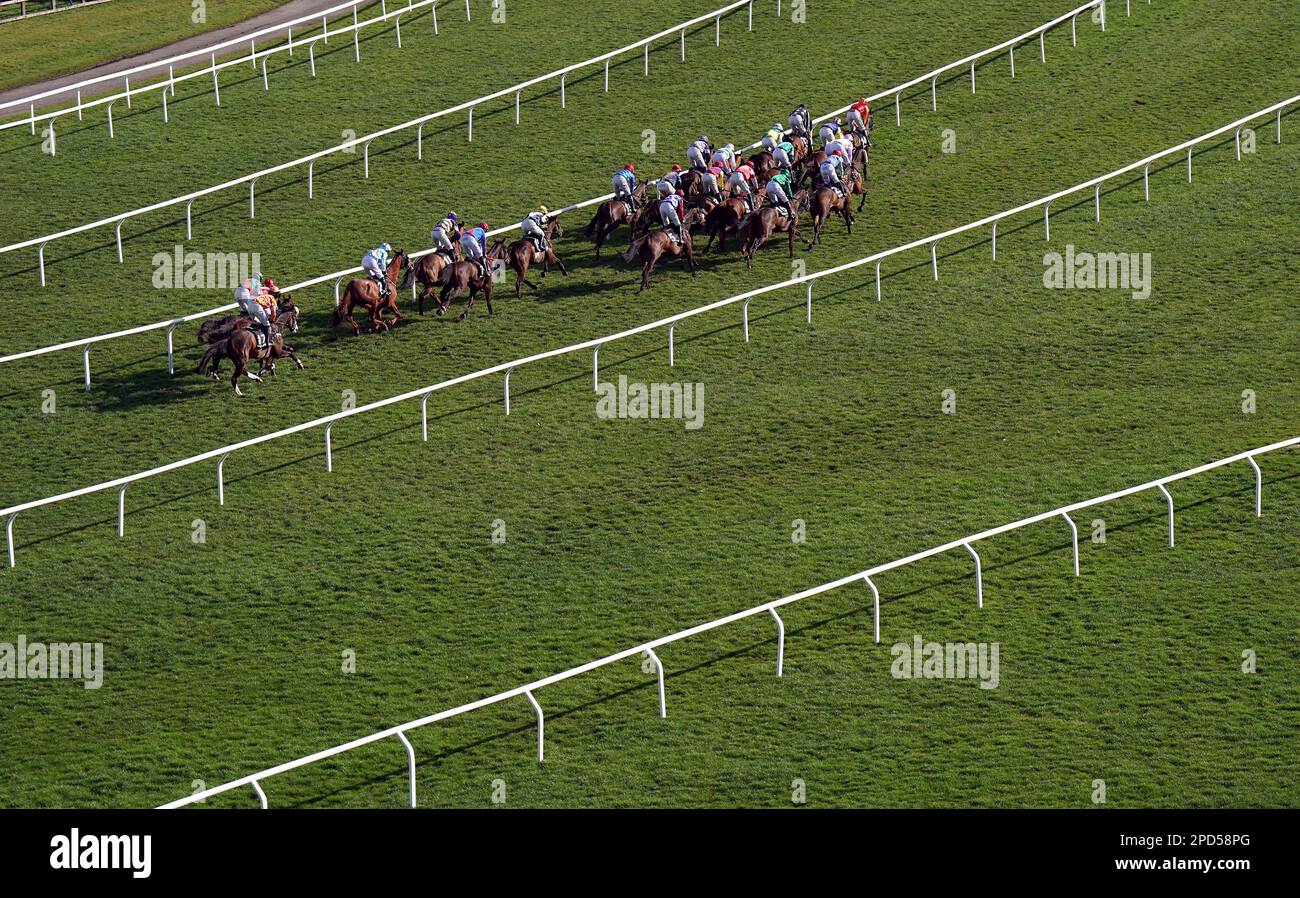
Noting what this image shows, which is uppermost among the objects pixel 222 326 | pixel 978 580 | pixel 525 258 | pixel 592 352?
pixel 525 258

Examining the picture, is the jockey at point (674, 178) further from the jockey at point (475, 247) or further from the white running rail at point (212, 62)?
the white running rail at point (212, 62)

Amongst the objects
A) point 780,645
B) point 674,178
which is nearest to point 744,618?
point 780,645

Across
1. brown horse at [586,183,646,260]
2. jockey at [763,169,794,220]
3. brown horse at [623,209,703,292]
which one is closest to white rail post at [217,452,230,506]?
brown horse at [623,209,703,292]

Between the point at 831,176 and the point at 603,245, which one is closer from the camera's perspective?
the point at 831,176

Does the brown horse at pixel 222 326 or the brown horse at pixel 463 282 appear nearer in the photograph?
the brown horse at pixel 222 326

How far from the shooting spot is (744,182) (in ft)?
101

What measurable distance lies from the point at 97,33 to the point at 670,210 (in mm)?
16865

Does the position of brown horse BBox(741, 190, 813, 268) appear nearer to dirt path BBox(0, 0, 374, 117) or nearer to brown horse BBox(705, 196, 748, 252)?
brown horse BBox(705, 196, 748, 252)

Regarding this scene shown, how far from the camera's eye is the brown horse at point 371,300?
27.6 meters

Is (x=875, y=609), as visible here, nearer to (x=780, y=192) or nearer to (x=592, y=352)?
(x=592, y=352)

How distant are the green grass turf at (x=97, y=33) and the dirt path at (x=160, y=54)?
0.87 ft

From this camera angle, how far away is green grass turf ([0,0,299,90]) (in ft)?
130

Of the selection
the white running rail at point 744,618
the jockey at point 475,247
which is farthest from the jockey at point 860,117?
the white running rail at point 744,618
